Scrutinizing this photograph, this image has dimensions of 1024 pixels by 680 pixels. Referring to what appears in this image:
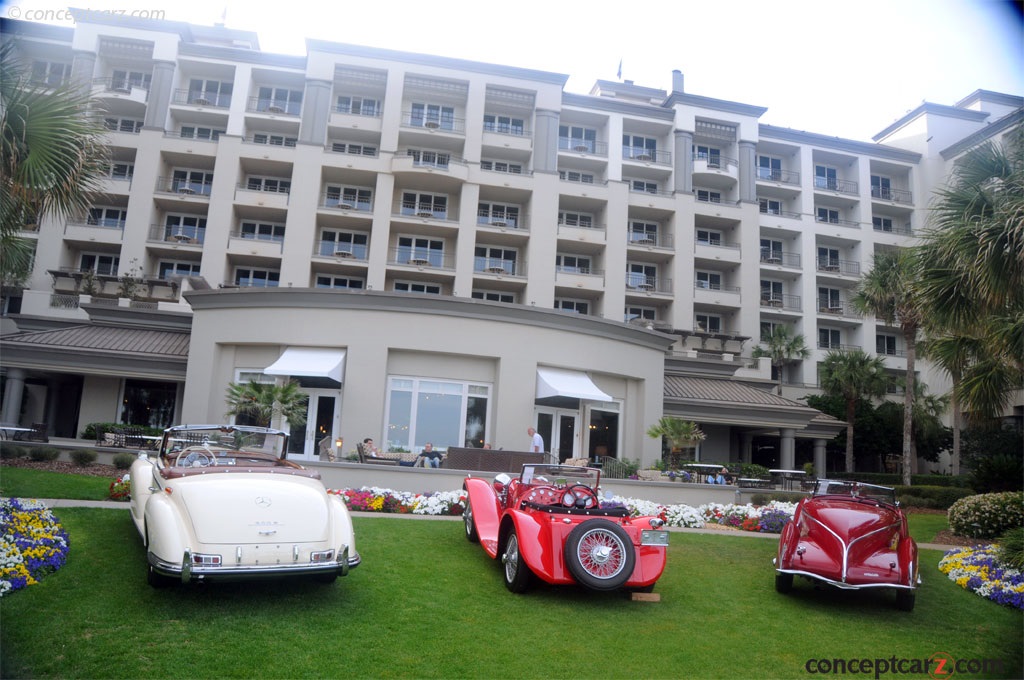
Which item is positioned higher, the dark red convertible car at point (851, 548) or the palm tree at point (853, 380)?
the palm tree at point (853, 380)

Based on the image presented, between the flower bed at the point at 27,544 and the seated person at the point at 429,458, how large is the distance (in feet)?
30.5

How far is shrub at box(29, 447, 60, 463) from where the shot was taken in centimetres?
1566

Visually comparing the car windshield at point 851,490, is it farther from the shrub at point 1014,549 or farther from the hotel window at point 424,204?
the hotel window at point 424,204

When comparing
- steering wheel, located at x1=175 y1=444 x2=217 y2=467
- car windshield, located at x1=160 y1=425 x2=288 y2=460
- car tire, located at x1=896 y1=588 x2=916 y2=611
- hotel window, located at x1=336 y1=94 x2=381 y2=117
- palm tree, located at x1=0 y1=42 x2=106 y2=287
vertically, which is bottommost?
car tire, located at x1=896 y1=588 x2=916 y2=611

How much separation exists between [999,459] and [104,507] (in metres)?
20.2

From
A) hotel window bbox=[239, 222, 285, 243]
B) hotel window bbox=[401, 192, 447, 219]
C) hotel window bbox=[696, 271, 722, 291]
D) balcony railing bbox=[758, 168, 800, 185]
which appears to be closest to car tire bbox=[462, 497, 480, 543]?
hotel window bbox=[401, 192, 447, 219]

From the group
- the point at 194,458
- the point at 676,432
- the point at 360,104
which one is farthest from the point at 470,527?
the point at 360,104

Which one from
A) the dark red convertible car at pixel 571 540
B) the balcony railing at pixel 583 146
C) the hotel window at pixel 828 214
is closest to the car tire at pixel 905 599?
the dark red convertible car at pixel 571 540

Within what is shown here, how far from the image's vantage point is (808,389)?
1583 inches

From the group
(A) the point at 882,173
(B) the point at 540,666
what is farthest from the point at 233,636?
(A) the point at 882,173

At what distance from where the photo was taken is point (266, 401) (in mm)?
16203

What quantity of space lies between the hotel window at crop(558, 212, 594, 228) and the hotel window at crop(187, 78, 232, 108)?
19652 mm

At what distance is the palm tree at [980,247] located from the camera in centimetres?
952

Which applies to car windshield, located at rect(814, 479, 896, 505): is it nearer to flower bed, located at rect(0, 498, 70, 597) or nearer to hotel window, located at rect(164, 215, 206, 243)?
flower bed, located at rect(0, 498, 70, 597)
